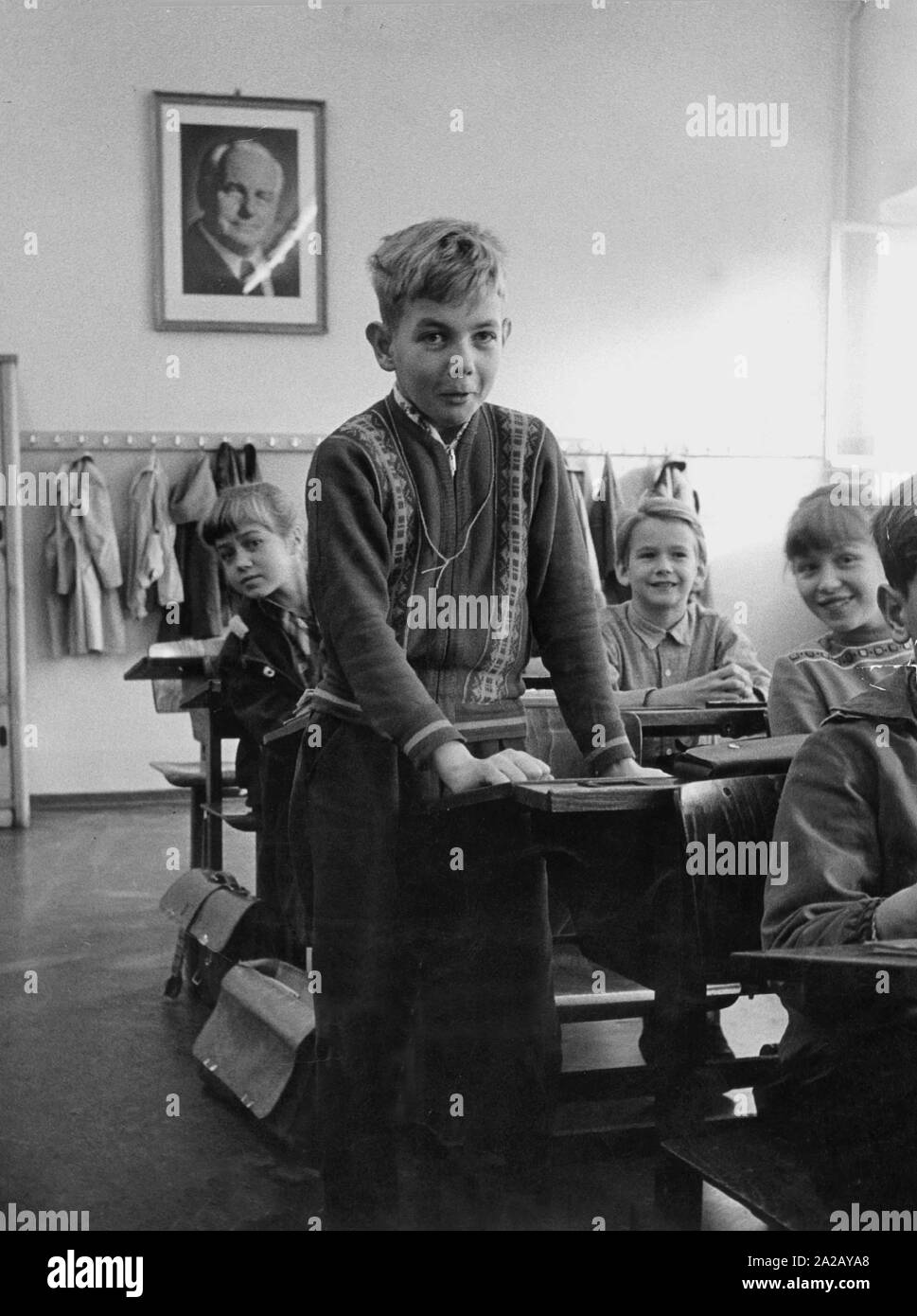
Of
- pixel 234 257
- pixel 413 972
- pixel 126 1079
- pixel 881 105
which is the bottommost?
pixel 126 1079

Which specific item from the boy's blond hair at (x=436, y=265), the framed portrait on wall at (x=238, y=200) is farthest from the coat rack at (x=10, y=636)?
the boy's blond hair at (x=436, y=265)

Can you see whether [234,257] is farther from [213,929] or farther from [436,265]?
[213,929]

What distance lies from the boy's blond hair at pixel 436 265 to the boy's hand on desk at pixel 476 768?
36cm

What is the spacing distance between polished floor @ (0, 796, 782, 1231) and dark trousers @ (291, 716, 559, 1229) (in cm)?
8

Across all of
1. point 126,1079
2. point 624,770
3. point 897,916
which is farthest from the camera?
point 126,1079

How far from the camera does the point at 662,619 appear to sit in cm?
208

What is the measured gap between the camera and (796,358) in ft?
7.24

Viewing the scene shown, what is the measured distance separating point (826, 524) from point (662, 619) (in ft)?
1.73

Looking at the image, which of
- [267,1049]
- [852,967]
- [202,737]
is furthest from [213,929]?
[852,967]

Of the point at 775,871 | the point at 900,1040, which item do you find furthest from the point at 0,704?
the point at 900,1040

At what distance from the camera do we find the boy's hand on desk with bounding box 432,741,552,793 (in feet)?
3.09

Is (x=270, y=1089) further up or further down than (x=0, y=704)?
further down

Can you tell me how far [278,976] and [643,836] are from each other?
27.8 inches
